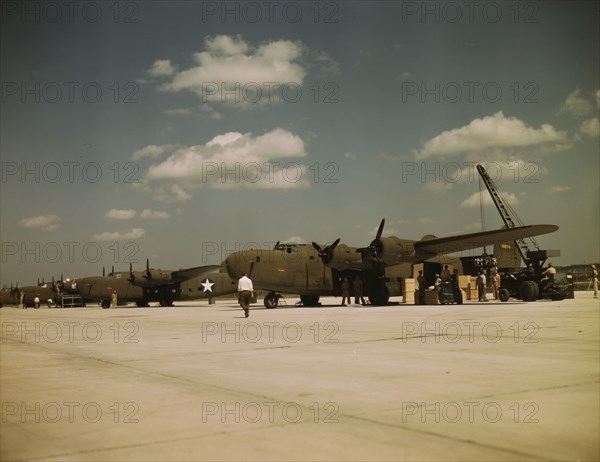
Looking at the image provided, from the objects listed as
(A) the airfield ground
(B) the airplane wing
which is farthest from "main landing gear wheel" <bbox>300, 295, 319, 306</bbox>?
(A) the airfield ground

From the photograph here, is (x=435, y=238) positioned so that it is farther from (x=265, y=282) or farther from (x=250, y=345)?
(x=250, y=345)

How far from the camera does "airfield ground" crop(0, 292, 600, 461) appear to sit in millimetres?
3775

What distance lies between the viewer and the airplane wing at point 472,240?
2794 cm

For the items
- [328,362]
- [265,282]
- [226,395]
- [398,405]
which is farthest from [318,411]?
[265,282]

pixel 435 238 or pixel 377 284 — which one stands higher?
pixel 435 238

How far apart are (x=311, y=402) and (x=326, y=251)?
2429 centimetres

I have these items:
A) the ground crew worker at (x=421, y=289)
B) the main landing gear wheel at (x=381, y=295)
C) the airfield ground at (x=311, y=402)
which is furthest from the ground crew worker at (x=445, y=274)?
the airfield ground at (x=311, y=402)

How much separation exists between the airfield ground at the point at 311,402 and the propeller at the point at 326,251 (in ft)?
63.2

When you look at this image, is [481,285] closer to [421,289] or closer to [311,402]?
[421,289]

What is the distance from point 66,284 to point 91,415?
181 feet

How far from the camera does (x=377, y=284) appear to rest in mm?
29531

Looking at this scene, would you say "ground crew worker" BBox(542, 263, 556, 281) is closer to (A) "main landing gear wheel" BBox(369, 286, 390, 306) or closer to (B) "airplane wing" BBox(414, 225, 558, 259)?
(B) "airplane wing" BBox(414, 225, 558, 259)

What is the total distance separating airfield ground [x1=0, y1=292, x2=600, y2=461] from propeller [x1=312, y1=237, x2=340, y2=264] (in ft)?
63.2

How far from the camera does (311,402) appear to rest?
5.16 meters
